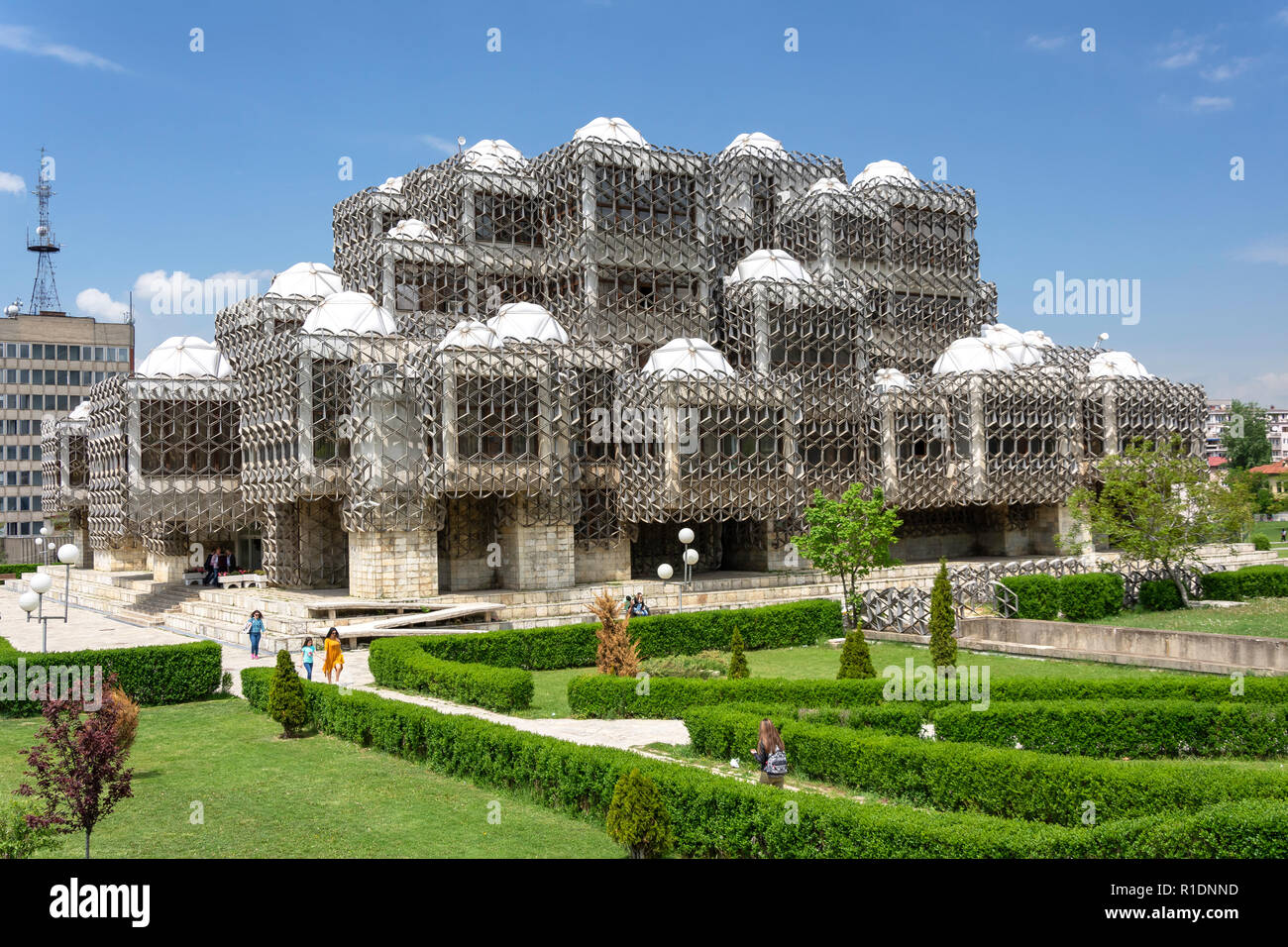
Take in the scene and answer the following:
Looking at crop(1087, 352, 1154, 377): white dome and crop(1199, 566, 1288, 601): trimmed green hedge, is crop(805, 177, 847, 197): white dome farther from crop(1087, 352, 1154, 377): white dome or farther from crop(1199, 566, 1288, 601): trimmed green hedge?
crop(1199, 566, 1288, 601): trimmed green hedge

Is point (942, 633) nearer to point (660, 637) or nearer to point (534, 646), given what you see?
point (660, 637)

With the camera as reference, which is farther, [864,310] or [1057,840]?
[864,310]

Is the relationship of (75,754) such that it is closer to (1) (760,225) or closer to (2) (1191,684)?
(2) (1191,684)

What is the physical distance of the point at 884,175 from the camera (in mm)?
56375

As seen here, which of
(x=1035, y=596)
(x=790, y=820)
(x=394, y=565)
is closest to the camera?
(x=790, y=820)

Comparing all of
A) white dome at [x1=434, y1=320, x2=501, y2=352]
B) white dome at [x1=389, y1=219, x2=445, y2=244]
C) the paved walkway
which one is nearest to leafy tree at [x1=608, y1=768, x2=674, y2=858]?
the paved walkway

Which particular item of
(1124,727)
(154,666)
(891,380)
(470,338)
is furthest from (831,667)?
(891,380)

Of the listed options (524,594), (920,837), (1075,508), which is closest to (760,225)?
(1075,508)

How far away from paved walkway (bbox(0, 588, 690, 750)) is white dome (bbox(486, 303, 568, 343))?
1522cm

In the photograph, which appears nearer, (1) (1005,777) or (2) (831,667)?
(1) (1005,777)

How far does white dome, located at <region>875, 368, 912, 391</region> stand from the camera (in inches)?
1919

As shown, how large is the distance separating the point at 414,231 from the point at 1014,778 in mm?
39832
